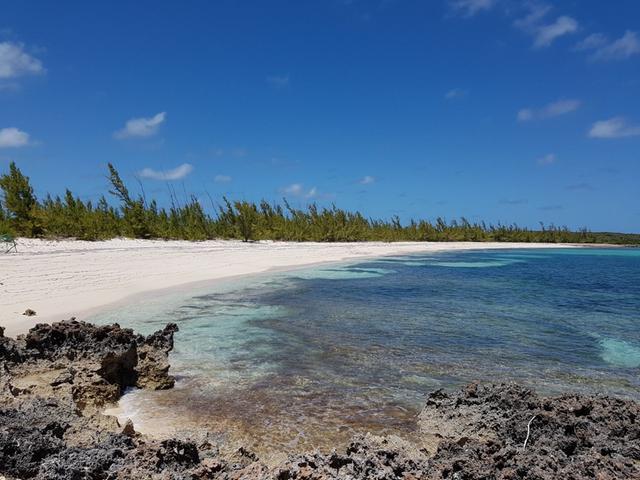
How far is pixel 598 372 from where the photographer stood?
25.8 feet

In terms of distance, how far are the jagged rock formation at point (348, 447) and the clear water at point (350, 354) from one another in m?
0.71

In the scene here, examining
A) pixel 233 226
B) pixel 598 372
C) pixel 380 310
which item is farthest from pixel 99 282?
pixel 233 226

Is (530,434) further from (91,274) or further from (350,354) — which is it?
(91,274)

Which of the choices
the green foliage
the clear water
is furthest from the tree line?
the clear water

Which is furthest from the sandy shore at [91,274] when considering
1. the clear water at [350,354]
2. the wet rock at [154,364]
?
the wet rock at [154,364]

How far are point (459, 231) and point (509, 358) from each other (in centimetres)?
8198

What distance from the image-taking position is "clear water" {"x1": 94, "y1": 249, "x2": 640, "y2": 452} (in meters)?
5.61

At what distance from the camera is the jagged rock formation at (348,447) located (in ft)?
10.4

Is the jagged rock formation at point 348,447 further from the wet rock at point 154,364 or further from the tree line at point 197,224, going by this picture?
the tree line at point 197,224

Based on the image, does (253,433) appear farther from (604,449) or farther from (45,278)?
(45,278)

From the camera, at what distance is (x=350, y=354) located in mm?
8703

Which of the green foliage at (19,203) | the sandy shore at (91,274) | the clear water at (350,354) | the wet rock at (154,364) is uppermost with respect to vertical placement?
the green foliage at (19,203)

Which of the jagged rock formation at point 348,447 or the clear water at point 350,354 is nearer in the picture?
the jagged rock formation at point 348,447

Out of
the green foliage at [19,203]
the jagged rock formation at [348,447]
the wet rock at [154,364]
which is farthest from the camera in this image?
the green foliage at [19,203]
